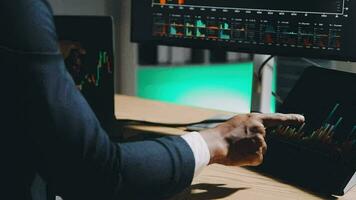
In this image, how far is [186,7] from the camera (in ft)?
3.95

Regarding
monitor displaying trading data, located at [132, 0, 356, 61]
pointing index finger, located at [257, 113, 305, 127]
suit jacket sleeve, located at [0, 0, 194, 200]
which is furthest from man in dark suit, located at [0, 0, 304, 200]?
monitor displaying trading data, located at [132, 0, 356, 61]

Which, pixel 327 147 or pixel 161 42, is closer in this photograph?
pixel 327 147

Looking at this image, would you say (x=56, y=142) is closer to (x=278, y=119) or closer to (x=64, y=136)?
(x=64, y=136)

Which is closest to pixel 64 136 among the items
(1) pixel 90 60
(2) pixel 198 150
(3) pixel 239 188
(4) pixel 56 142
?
(4) pixel 56 142

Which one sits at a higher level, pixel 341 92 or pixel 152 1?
pixel 152 1

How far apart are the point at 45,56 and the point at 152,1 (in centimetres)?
69

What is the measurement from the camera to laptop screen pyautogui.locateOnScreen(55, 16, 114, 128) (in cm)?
116

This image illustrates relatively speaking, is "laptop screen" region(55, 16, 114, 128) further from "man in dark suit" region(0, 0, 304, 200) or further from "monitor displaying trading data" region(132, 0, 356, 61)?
"man in dark suit" region(0, 0, 304, 200)

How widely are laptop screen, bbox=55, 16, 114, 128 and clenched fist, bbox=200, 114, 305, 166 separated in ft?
1.33

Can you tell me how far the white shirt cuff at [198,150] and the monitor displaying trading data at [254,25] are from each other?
1.27 feet

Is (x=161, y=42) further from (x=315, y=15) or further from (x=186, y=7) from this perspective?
(x=315, y=15)

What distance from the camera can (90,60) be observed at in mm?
1169

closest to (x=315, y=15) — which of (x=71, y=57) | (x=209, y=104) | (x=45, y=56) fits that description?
(x=71, y=57)

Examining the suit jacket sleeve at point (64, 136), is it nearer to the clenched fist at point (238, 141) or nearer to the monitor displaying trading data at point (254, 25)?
the clenched fist at point (238, 141)
